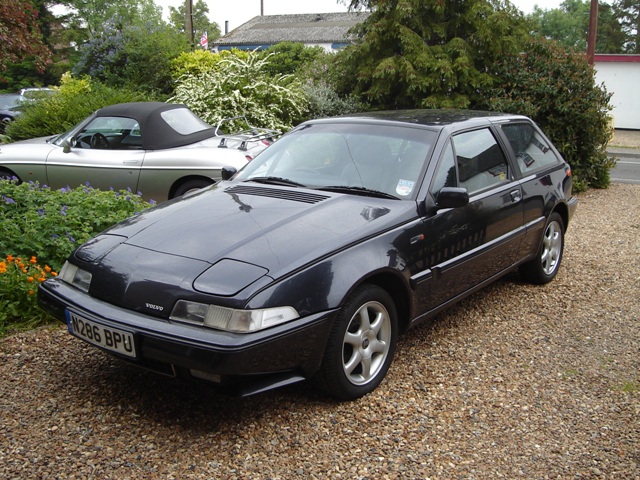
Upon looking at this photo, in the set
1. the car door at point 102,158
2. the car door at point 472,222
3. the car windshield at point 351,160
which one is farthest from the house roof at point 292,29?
the car windshield at point 351,160

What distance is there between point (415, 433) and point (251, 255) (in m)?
1.22

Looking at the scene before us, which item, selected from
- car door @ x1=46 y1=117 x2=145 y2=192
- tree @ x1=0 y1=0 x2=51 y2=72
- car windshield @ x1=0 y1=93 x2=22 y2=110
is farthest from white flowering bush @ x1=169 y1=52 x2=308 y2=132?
car windshield @ x1=0 y1=93 x2=22 y2=110

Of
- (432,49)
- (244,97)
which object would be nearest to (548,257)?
(432,49)

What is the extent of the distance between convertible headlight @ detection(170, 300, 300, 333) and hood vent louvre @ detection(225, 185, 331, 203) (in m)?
1.02

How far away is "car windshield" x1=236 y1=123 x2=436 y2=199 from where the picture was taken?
4.13 meters

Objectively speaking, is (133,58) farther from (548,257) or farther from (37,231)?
(548,257)

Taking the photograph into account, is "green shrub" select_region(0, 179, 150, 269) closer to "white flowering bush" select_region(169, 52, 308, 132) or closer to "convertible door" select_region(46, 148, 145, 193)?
"convertible door" select_region(46, 148, 145, 193)

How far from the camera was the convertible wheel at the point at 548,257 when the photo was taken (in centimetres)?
557

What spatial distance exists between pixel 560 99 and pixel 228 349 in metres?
9.06


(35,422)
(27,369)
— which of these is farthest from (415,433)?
(27,369)

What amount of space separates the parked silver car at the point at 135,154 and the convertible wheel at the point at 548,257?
3.25 meters

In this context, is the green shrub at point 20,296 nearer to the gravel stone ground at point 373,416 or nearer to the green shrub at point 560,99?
the gravel stone ground at point 373,416

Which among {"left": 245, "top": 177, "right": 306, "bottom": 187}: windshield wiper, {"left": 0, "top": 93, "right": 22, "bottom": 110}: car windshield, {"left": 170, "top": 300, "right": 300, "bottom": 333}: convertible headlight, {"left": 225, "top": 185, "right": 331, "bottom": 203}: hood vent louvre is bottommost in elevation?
{"left": 170, "top": 300, "right": 300, "bottom": 333}: convertible headlight

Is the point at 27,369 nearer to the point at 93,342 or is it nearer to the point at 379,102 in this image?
the point at 93,342
